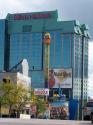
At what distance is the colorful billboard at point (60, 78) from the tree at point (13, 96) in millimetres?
54098

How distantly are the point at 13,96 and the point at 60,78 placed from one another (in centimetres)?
5890

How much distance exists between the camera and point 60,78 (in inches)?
6722

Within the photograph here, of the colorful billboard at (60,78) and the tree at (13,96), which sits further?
the colorful billboard at (60,78)

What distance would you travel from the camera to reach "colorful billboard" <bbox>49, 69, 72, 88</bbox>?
172 m

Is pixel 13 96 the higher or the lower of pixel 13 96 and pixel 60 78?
the lower

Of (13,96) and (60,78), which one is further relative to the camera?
(60,78)

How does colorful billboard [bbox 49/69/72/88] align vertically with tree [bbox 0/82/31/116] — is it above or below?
above

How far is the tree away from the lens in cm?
11250

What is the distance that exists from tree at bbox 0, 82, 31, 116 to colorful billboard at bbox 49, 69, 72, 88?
177 feet

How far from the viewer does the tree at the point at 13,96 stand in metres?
112

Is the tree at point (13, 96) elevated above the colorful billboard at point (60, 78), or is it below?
below

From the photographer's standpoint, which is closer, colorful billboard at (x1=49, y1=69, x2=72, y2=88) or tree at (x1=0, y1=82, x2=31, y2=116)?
tree at (x1=0, y1=82, x2=31, y2=116)

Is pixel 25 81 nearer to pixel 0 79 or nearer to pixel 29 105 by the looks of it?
pixel 0 79

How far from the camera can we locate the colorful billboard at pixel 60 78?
563ft
